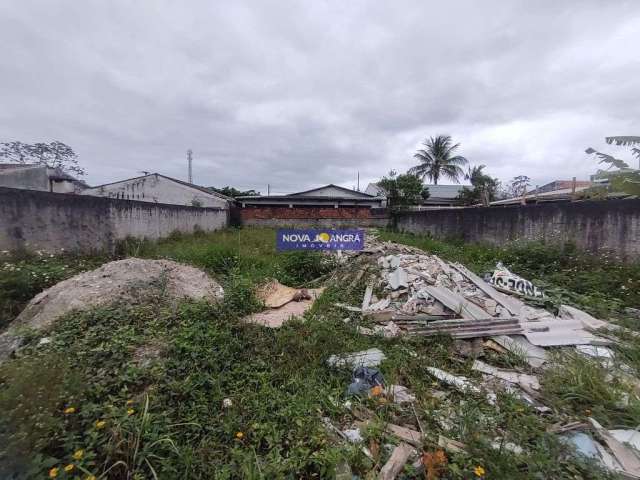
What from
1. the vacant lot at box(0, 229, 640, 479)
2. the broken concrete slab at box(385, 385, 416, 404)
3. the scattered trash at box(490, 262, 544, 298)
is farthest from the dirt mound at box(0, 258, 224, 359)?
the scattered trash at box(490, 262, 544, 298)

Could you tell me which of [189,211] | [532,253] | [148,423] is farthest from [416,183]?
Result: [148,423]

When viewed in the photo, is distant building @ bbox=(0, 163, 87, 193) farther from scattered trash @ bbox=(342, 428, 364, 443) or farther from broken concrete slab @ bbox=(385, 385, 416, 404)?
broken concrete slab @ bbox=(385, 385, 416, 404)

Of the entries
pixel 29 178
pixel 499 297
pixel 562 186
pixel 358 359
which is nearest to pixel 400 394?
pixel 358 359

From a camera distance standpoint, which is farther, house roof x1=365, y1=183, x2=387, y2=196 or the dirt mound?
house roof x1=365, y1=183, x2=387, y2=196

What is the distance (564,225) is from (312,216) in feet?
44.7

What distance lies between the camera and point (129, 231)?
8.18 m

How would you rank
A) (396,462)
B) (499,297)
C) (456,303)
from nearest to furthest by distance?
(396,462), (456,303), (499,297)

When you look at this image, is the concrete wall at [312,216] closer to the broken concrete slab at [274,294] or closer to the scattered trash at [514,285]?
the scattered trash at [514,285]

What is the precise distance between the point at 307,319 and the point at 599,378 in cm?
309

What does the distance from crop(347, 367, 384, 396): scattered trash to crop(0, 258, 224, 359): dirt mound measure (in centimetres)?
248

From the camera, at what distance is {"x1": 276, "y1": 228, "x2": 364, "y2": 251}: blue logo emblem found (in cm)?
584

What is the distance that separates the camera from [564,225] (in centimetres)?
661

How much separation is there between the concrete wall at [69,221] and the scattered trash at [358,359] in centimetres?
680

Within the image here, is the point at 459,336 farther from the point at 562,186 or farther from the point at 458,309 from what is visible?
the point at 562,186
